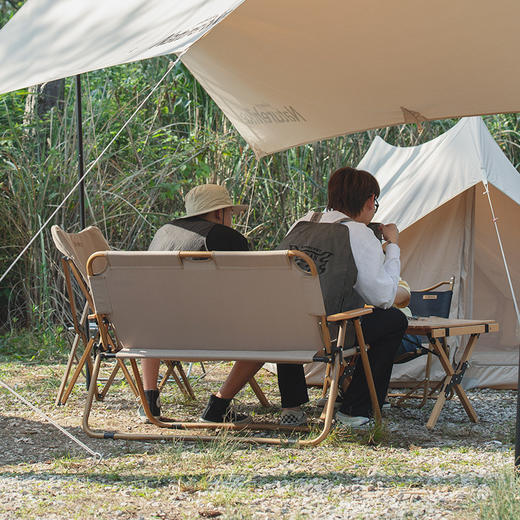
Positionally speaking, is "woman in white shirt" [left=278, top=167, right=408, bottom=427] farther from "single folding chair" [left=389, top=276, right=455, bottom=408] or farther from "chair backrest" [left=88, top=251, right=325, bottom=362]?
"single folding chair" [left=389, top=276, right=455, bottom=408]

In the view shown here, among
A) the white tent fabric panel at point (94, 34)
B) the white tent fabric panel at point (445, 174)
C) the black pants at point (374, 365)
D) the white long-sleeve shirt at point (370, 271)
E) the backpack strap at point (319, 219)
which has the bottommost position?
the black pants at point (374, 365)

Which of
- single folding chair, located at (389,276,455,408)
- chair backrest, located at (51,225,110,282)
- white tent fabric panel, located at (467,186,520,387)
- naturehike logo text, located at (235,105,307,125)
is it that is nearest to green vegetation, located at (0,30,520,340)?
naturehike logo text, located at (235,105,307,125)

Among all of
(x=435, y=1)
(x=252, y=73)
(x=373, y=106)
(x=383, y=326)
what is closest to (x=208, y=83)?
(x=252, y=73)

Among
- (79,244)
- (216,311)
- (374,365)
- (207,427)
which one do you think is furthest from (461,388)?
(79,244)

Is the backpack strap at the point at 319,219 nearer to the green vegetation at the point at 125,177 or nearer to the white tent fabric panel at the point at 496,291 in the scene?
the white tent fabric panel at the point at 496,291

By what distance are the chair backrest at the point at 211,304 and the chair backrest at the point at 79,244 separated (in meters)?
0.75

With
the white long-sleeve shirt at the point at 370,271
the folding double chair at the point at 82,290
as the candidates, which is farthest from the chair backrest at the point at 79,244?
the white long-sleeve shirt at the point at 370,271

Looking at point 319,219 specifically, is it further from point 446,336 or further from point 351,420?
point 351,420

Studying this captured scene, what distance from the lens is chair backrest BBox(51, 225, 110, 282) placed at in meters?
3.87

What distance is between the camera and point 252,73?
173 inches

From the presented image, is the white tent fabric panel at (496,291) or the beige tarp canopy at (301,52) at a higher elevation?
the beige tarp canopy at (301,52)

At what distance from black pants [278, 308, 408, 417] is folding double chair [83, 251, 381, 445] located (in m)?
0.18

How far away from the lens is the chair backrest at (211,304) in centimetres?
298

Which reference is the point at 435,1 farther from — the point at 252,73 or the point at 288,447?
the point at 288,447
